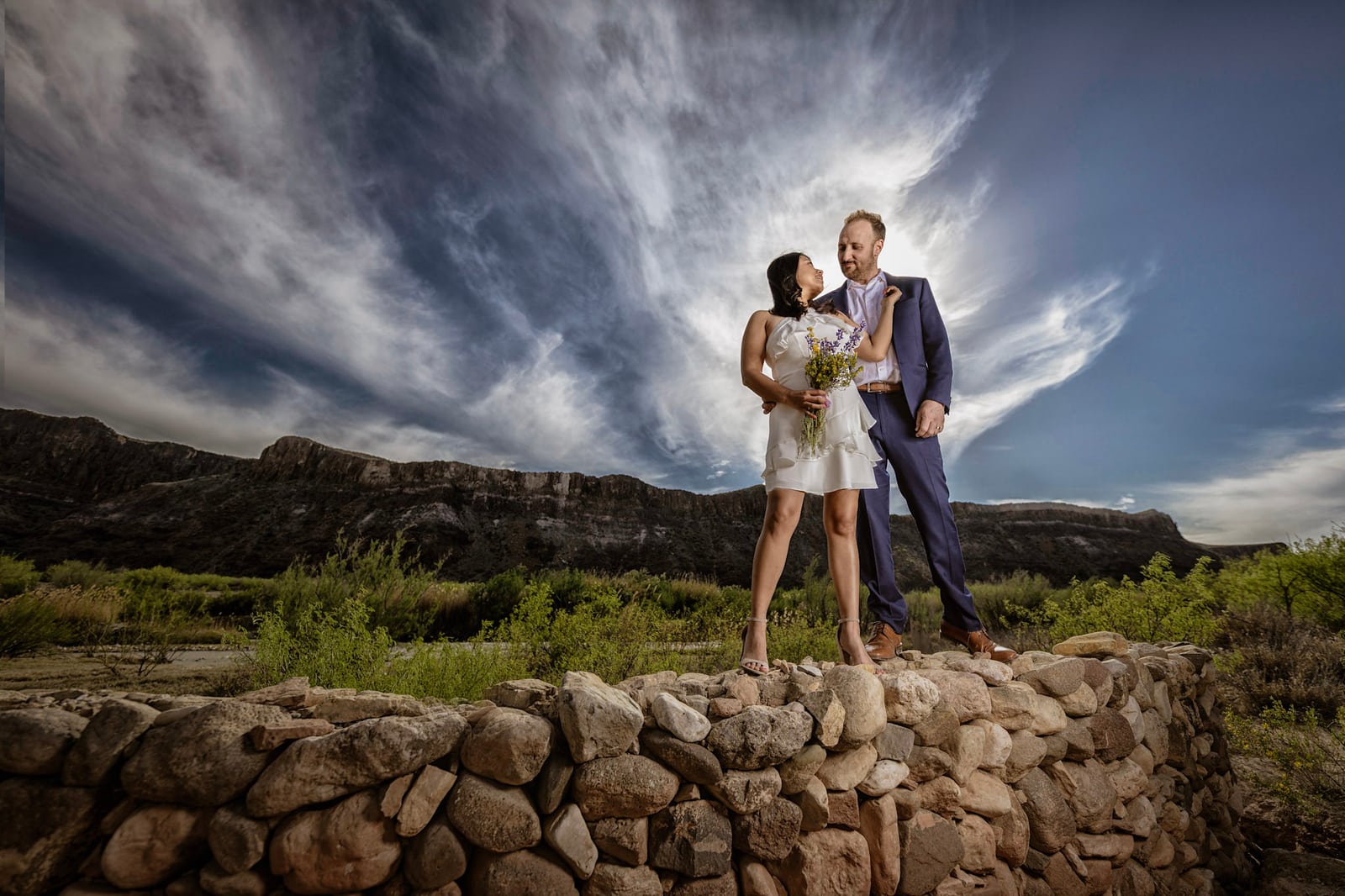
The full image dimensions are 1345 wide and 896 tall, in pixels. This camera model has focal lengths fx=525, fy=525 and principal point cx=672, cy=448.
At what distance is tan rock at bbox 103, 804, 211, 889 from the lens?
1.50 meters

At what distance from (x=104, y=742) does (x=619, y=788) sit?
1.57 meters

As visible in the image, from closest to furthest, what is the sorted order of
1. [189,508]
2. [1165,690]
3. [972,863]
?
[972,863] < [1165,690] < [189,508]

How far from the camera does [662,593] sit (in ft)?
33.9

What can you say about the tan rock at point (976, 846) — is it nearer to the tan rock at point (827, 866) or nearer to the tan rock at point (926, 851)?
the tan rock at point (926, 851)

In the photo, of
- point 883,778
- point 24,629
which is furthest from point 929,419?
point 24,629

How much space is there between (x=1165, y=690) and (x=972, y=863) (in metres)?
2.09

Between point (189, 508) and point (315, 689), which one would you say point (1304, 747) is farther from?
point (189, 508)

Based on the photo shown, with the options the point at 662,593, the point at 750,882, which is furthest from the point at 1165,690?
the point at 662,593

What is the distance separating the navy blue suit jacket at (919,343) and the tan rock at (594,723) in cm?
277

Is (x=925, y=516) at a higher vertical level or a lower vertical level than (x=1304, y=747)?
higher

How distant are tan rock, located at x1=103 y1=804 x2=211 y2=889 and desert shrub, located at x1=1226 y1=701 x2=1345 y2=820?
5509mm

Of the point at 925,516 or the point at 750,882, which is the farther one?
the point at 925,516

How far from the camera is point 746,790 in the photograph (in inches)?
71.6

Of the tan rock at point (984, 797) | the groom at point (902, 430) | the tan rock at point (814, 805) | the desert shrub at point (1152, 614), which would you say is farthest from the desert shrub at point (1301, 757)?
the tan rock at point (814, 805)
